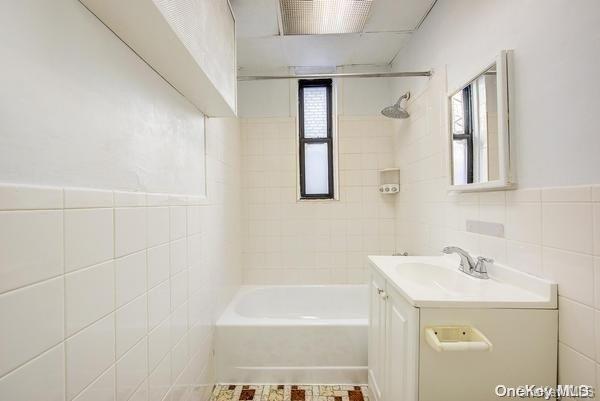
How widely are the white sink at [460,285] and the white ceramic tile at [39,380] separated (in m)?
1.00

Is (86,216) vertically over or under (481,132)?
under

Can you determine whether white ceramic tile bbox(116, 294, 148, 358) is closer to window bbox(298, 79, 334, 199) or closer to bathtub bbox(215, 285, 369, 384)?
bathtub bbox(215, 285, 369, 384)

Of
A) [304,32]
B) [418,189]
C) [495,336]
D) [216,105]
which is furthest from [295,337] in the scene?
[304,32]

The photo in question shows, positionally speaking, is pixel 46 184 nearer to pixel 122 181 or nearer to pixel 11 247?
pixel 11 247

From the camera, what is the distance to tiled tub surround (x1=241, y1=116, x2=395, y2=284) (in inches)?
104

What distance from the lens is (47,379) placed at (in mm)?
585

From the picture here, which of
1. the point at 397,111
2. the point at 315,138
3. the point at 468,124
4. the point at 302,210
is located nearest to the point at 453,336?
the point at 468,124

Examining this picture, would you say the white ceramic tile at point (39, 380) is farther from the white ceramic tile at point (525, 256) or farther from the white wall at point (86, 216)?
the white ceramic tile at point (525, 256)

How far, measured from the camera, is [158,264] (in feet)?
3.46

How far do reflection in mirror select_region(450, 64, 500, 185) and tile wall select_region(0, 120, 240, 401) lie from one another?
1439 millimetres

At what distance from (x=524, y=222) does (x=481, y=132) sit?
1.54 feet

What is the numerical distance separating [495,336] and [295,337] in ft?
4.05

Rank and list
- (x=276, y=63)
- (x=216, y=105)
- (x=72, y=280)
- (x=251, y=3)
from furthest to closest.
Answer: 1. (x=276, y=63)
2. (x=251, y=3)
3. (x=216, y=105)
4. (x=72, y=280)

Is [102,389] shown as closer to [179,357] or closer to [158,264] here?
[158,264]
